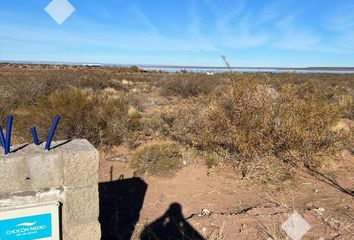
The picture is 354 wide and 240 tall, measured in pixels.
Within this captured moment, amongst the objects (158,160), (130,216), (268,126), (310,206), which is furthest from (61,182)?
(268,126)

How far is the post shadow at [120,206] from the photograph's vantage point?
16.9 feet

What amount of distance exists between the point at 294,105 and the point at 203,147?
1968mm

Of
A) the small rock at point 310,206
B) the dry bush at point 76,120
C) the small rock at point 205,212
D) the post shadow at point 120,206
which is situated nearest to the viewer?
the post shadow at point 120,206

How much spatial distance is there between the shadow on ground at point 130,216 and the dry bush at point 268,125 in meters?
1.83

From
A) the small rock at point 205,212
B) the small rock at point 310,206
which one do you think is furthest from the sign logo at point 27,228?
the small rock at point 310,206

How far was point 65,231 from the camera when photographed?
3.20 meters

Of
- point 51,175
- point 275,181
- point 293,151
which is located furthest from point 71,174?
point 293,151

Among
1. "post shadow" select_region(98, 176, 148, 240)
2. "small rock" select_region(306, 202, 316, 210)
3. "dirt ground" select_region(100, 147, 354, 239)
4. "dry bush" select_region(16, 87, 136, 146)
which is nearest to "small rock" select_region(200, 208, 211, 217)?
"dirt ground" select_region(100, 147, 354, 239)

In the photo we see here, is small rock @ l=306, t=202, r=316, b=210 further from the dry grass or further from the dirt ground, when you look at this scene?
the dry grass

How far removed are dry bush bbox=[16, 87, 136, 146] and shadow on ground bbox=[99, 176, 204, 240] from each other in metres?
2.03

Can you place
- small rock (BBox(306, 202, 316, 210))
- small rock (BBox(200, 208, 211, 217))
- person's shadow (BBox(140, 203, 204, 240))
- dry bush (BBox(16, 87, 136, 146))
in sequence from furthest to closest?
dry bush (BBox(16, 87, 136, 146))
small rock (BBox(306, 202, 316, 210))
small rock (BBox(200, 208, 211, 217))
person's shadow (BBox(140, 203, 204, 240))

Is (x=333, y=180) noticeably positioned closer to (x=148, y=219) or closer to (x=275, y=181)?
(x=275, y=181)

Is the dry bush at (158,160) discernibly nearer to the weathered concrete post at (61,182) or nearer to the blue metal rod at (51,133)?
the weathered concrete post at (61,182)

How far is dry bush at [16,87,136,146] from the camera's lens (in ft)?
28.4
